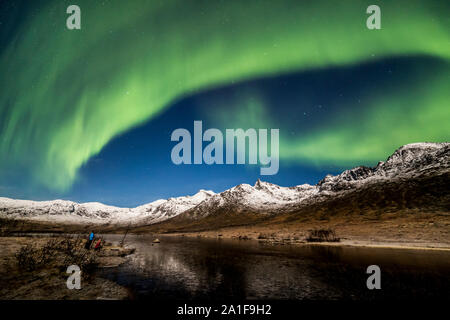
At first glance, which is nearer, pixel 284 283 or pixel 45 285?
pixel 45 285

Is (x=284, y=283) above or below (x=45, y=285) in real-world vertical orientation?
below

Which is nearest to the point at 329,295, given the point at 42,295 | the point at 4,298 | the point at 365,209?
the point at 42,295

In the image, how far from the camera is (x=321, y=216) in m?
161

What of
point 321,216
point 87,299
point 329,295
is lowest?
point 321,216

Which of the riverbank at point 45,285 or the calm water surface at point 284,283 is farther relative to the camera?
the calm water surface at point 284,283

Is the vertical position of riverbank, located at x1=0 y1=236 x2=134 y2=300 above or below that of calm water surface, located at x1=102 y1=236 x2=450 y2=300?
above

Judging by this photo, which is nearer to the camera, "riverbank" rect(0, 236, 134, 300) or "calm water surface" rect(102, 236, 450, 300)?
"riverbank" rect(0, 236, 134, 300)

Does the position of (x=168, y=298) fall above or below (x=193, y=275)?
above

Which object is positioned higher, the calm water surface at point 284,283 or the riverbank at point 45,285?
the riverbank at point 45,285
